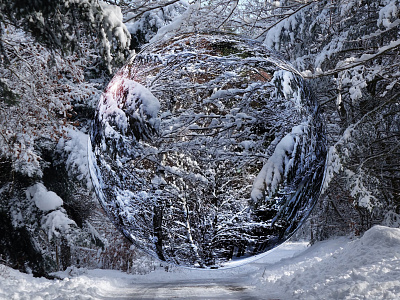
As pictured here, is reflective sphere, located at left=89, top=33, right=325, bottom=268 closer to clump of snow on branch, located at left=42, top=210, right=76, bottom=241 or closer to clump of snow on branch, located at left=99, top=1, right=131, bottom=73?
clump of snow on branch, located at left=99, top=1, right=131, bottom=73

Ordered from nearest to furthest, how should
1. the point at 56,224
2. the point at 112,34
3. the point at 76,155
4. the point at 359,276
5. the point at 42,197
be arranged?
the point at 112,34, the point at 359,276, the point at 76,155, the point at 56,224, the point at 42,197

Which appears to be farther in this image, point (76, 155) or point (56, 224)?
point (56, 224)

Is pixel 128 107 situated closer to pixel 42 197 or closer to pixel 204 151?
pixel 204 151

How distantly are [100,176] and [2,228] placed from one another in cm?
911

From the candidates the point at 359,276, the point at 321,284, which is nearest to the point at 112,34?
the point at 359,276

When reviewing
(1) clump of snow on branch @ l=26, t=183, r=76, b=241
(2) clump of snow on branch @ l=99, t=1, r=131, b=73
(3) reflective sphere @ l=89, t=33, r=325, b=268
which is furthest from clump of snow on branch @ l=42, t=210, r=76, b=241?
(3) reflective sphere @ l=89, t=33, r=325, b=268

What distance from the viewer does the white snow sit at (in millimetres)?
10086

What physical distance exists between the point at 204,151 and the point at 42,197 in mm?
9092

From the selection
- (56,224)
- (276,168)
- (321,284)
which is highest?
(276,168)

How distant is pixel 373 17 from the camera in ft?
30.1

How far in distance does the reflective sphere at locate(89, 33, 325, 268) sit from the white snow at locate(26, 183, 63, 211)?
8622 millimetres

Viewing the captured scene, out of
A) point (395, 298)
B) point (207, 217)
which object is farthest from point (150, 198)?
point (395, 298)

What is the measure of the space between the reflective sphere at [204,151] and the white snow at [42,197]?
8622mm

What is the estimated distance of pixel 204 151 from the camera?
2047mm
